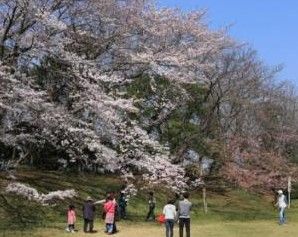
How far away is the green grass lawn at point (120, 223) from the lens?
2547cm

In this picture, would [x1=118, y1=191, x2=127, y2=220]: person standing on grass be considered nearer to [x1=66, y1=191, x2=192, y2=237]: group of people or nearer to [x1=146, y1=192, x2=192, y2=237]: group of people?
[x1=66, y1=191, x2=192, y2=237]: group of people

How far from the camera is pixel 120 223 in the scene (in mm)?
28516

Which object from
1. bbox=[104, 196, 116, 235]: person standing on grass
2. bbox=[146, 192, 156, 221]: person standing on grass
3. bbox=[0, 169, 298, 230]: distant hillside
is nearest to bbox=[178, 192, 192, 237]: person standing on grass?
bbox=[104, 196, 116, 235]: person standing on grass

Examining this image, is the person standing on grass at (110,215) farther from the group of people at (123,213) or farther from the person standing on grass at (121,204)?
the person standing on grass at (121,204)

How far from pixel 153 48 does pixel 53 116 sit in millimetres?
8672

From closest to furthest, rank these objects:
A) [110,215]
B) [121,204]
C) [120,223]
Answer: [110,215] → [120,223] → [121,204]

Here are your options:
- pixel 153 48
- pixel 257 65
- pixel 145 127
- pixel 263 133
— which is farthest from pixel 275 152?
pixel 153 48

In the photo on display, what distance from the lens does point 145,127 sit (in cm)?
3866

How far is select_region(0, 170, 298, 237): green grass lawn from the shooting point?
83.6 feet

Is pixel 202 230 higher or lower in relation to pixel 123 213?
lower

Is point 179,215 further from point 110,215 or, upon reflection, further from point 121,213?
point 121,213

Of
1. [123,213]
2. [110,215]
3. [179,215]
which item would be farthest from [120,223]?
[179,215]

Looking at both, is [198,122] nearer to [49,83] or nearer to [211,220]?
[211,220]

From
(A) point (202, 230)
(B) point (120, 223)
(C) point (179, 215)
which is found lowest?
(A) point (202, 230)
